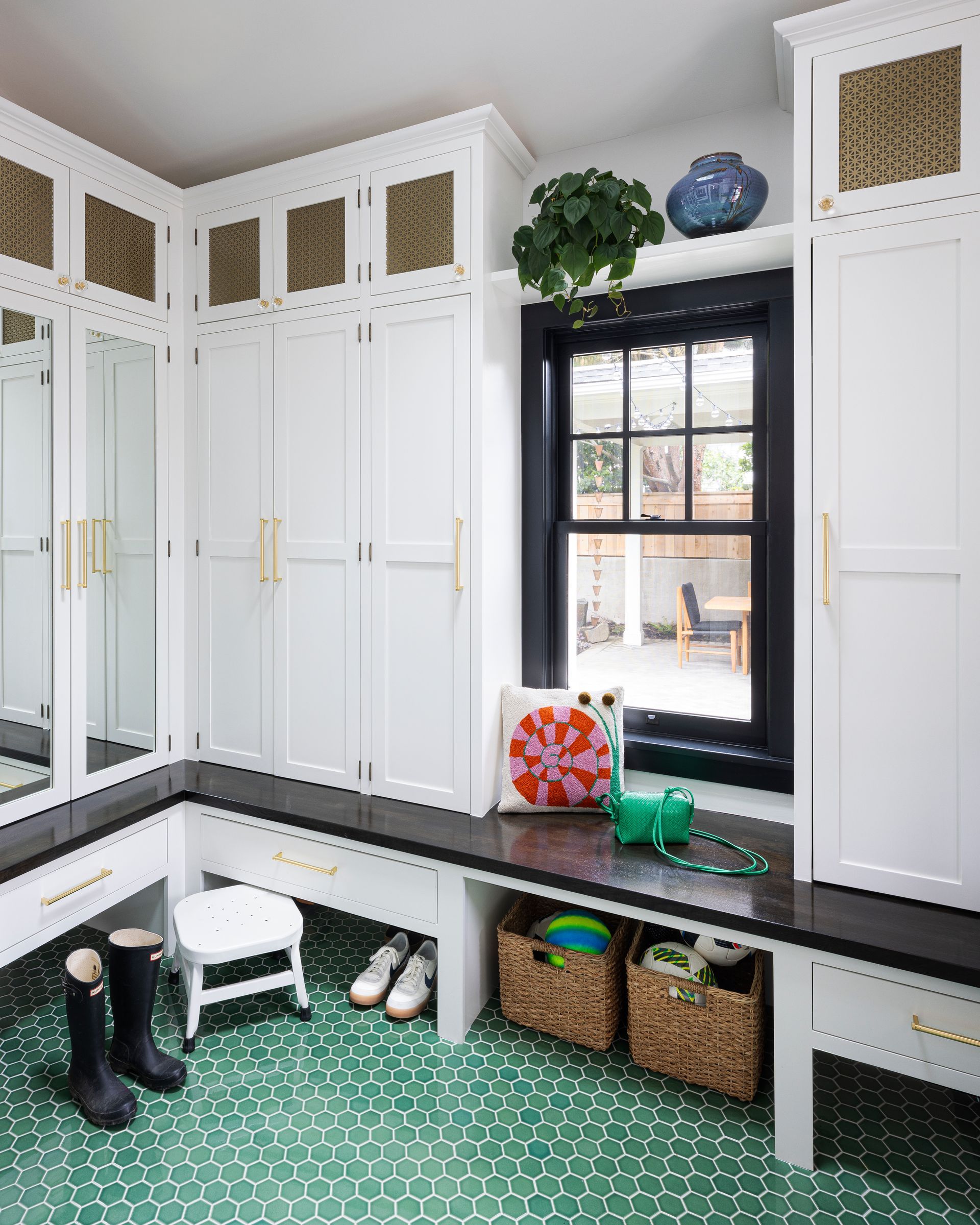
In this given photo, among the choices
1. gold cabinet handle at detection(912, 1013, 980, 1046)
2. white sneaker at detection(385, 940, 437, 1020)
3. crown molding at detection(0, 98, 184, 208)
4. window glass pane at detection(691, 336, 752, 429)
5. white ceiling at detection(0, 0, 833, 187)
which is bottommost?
white sneaker at detection(385, 940, 437, 1020)

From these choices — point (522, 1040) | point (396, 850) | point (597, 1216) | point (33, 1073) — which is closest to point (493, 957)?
point (522, 1040)

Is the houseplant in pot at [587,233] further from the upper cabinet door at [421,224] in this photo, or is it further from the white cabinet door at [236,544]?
the white cabinet door at [236,544]

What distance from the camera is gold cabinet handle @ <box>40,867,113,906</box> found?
2.01m

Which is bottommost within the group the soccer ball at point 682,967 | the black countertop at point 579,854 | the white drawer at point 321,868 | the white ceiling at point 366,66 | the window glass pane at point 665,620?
the soccer ball at point 682,967

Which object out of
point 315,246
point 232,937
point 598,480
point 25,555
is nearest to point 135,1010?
point 232,937

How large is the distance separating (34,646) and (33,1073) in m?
1.13

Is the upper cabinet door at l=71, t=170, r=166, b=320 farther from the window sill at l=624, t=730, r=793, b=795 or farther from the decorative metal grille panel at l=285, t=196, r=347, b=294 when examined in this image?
the window sill at l=624, t=730, r=793, b=795

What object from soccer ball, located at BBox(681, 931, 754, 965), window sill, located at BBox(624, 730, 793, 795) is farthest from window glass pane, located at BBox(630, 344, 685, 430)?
soccer ball, located at BBox(681, 931, 754, 965)

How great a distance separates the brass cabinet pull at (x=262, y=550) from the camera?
255cm

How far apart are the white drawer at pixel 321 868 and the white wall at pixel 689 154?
6.82 ft

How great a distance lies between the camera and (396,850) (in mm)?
2137

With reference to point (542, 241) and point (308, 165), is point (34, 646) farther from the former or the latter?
point (542, 241)

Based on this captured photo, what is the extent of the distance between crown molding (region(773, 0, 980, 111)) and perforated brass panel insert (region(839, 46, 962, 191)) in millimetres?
78

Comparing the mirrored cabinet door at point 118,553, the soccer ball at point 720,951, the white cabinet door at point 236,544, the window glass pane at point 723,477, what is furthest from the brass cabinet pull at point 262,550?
the soccer ball at point 720,951
